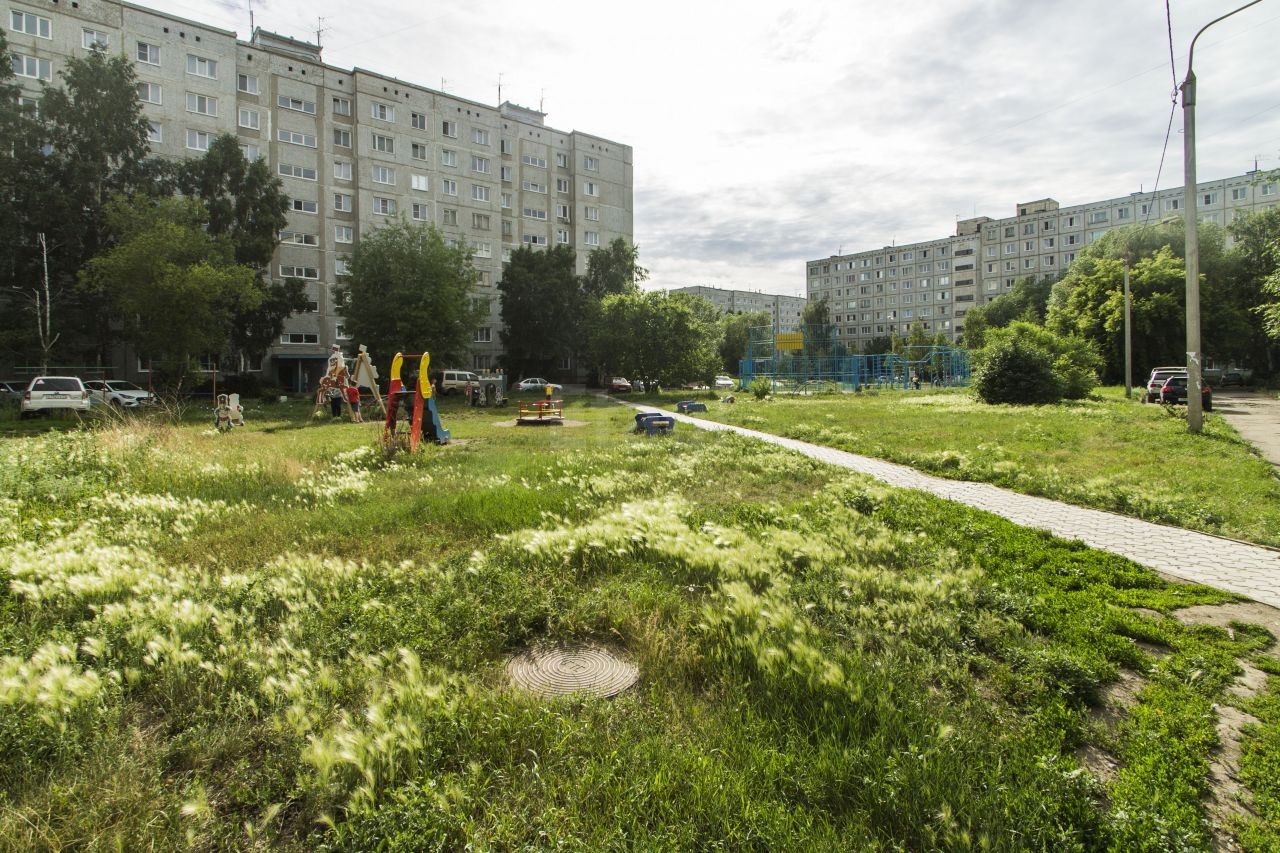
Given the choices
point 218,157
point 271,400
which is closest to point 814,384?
point 271,400

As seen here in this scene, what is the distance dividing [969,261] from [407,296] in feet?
371

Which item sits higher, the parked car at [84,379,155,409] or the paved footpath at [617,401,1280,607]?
the parked car at [84,379,155,409]

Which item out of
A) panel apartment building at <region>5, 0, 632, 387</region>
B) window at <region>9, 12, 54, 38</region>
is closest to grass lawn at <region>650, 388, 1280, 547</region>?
panel apartment building at <region>5, 0, 632, 387</region>

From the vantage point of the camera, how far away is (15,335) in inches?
1389

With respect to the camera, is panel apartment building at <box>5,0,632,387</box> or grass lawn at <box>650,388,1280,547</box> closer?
grass lawn at <box>650,388,1280,547</box>

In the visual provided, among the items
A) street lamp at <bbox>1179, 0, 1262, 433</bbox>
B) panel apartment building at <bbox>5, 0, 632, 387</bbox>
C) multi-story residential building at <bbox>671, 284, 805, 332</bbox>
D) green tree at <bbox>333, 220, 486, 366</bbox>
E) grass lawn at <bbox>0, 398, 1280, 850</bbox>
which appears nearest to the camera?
grass lawn at <bbox>0, 398, 1280, 850</bbox>

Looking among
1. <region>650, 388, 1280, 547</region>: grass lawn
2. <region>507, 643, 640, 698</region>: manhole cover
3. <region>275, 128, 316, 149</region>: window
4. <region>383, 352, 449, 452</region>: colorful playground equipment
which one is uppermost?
<region>275, 128, 316, 149</region>: window

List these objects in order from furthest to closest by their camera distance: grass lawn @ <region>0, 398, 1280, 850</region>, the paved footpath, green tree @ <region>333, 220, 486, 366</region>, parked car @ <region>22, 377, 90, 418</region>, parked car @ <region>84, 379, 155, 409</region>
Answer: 1. green tree @ <region>333, 220, 486, 366</region>
2. parked car @ <region>84, 379, 155, 409</region>
3. parked car @ <region>22, 377, 90, 418</region>
4. the paved footpath
5. grass lawn @ <region>0, 398, 1280, 850</region>

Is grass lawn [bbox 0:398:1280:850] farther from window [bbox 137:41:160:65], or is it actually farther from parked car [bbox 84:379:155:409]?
window [bbox 137:41:160:65]

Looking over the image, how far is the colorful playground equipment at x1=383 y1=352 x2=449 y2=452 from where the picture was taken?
1376 centimetres

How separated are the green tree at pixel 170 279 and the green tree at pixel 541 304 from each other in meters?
27.1

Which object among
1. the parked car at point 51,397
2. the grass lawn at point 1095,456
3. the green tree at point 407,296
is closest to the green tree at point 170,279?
the parked car at point 51,397

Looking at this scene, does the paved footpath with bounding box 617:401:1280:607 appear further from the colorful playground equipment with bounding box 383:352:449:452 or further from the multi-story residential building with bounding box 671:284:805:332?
the multi-story residential building with bounding box 671:284:805:332

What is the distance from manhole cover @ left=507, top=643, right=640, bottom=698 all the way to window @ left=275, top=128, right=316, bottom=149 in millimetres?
61977
